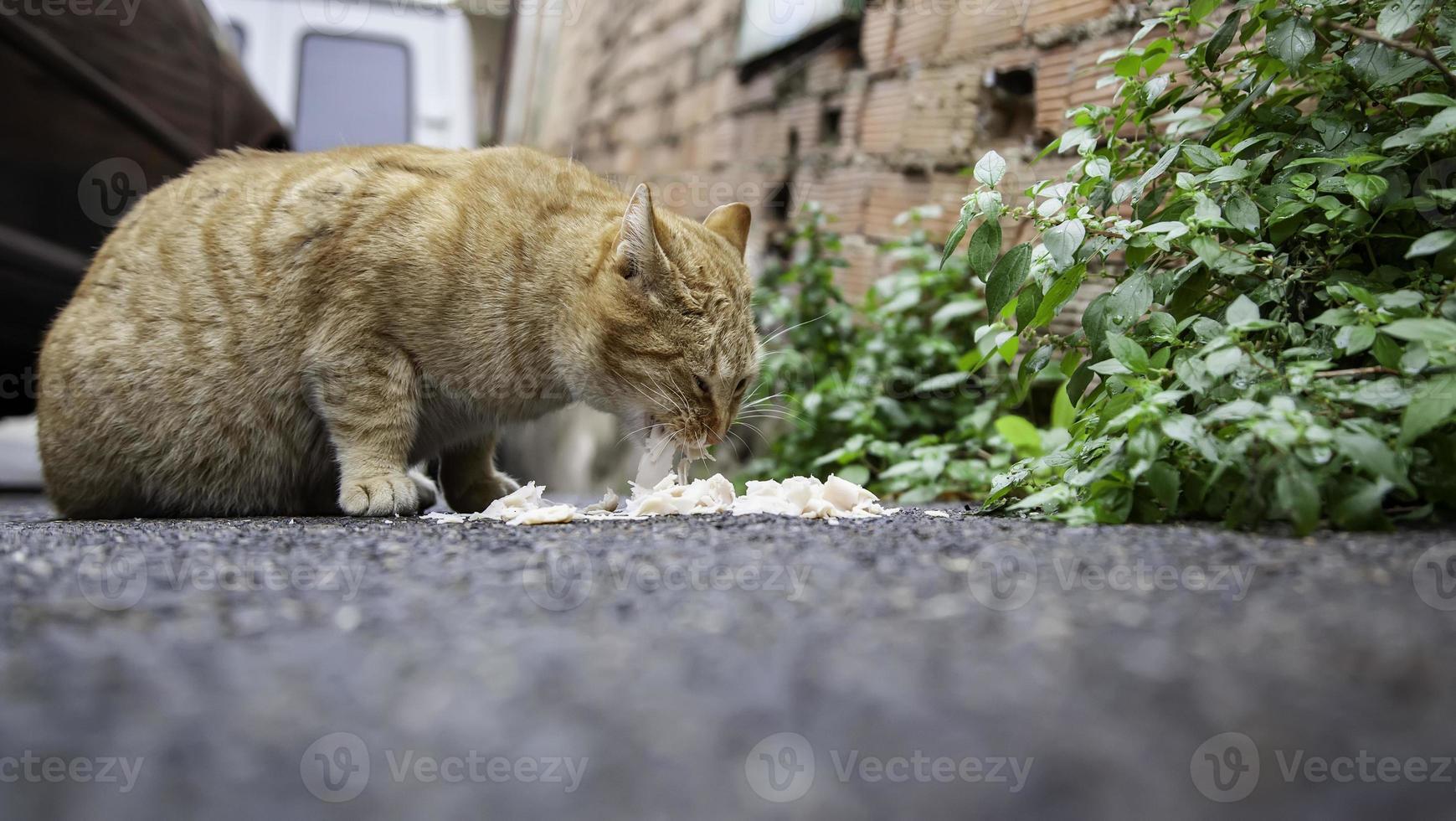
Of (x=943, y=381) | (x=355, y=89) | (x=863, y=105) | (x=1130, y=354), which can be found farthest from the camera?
(x=355, y=89)

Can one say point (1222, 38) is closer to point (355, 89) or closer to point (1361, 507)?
point (1361, 507)

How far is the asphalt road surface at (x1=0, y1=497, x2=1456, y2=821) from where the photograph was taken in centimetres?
71

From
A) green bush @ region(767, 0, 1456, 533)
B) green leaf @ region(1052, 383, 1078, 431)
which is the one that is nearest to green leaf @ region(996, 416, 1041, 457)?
green leaf @ region(1052, 383, 1078, 431)

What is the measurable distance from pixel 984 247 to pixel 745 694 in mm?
1162

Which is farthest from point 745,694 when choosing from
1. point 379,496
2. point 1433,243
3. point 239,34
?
point 239,34

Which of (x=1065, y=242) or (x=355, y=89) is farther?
(x=355, y=89)

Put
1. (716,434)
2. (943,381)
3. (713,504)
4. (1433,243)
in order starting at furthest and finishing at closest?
(943,381)
(716,434)
(713,504)
(1433,243)

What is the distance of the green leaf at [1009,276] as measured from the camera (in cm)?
174

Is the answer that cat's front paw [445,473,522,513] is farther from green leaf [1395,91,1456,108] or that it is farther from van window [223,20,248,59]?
van window [223,20,248,59]

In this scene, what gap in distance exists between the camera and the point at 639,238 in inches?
81.6

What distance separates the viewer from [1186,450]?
4.94ft

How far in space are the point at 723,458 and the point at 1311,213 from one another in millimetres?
2507

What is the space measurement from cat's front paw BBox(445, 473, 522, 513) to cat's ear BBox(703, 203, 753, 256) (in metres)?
0.90

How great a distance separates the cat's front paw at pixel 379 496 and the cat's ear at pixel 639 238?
677 millimetres
